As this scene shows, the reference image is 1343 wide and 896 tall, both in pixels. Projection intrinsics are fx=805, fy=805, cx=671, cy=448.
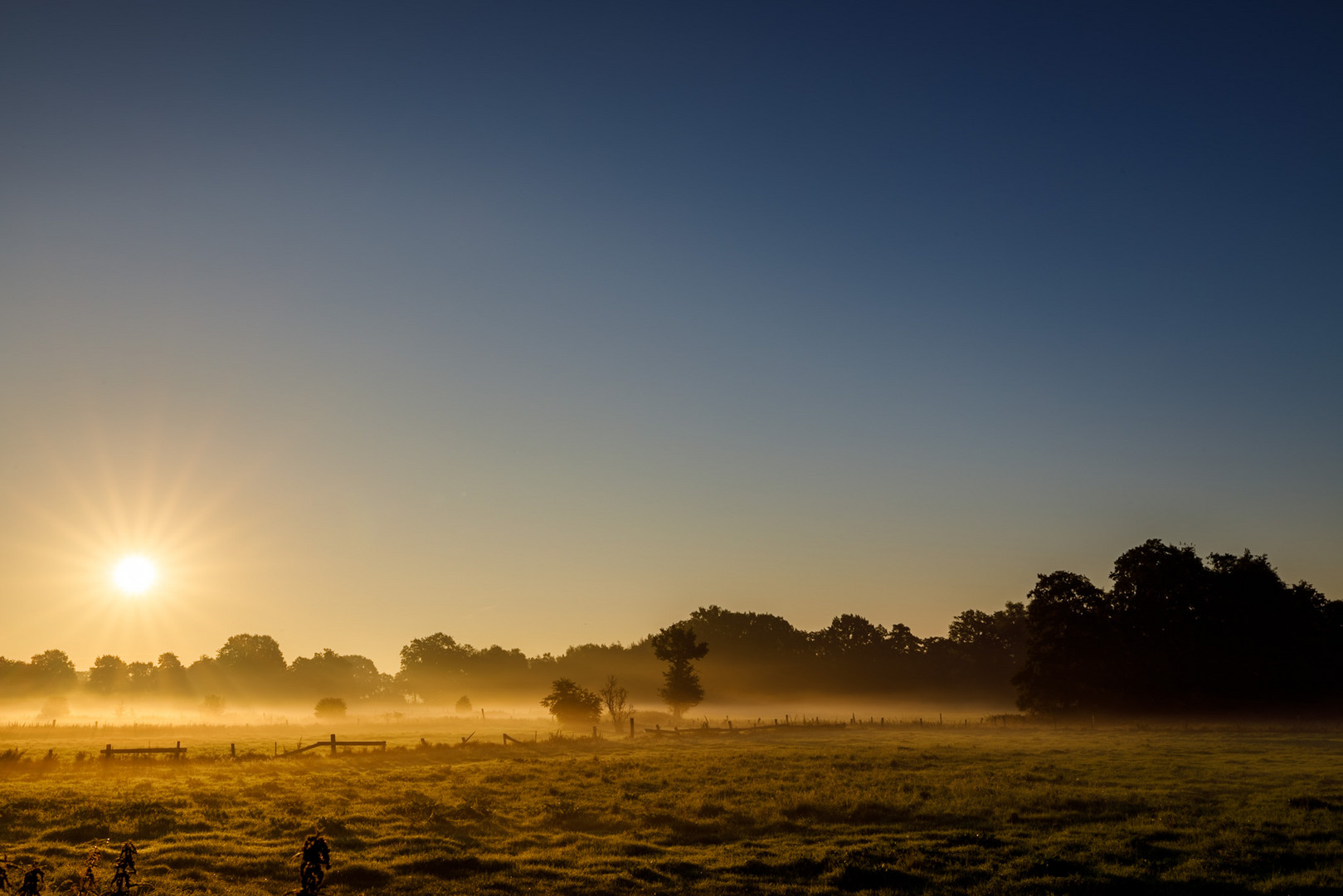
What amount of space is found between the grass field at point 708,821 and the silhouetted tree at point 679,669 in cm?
4940

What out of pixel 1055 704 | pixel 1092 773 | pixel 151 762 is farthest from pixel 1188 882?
pixel 1055 704

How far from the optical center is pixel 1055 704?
8450cm

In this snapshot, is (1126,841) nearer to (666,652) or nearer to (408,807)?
(408,807)

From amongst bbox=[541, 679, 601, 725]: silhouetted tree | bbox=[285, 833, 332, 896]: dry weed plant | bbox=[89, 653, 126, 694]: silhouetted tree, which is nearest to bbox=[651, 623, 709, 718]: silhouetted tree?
bbox=[541, 679, 601, 725]: silhouetted tree

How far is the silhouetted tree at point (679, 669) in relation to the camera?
313 feet

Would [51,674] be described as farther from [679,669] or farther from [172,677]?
[679,669]

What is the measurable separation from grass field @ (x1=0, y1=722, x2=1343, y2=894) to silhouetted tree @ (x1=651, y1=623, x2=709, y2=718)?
49404 millimetres

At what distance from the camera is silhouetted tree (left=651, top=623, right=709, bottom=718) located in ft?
313

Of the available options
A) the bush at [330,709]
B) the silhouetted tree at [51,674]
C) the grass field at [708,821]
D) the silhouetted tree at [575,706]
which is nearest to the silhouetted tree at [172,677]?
the silhouetted tree at [51,674]

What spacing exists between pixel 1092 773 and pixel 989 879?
70.5ft

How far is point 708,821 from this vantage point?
26922 millimetres

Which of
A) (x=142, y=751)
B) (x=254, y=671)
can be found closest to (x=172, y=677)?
(x=254, y=671)

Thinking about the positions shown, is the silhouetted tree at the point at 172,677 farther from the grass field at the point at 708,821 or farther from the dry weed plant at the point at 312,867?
the dry weed plant at the point at 312,867

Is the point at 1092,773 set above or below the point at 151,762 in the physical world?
below
